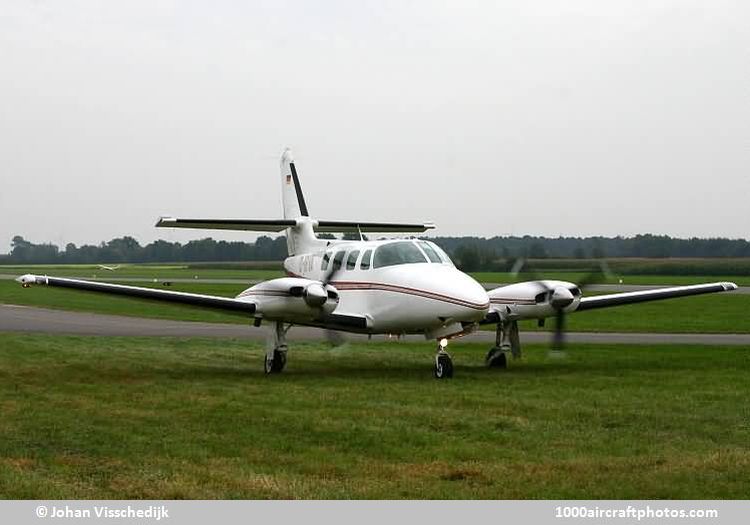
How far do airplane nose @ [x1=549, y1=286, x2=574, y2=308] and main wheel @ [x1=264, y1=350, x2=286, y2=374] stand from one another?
18.2 feet

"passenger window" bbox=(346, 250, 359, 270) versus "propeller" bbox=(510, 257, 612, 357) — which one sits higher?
"passenger window" bbox=(346, 250, 359, 270)

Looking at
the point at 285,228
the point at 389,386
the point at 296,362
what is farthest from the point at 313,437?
the point at 285,228

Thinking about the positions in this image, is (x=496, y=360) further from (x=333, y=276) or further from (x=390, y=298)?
(x=333, y=276)

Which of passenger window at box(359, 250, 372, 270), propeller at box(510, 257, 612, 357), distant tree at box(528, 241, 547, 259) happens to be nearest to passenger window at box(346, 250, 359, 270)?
passenger window at box(359, 250, 372, 270)

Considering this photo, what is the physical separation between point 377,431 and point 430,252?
811 cm

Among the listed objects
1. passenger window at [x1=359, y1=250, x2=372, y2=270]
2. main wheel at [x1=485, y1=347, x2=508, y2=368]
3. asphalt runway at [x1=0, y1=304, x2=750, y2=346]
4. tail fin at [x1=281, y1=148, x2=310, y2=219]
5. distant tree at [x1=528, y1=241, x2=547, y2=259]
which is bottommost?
asphalt runway at [x1=0, y1=304, x2=750, y2=346]

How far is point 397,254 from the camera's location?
19.9 m

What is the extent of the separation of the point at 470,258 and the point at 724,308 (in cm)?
2882

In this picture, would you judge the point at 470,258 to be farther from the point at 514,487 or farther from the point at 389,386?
the point at 514,487

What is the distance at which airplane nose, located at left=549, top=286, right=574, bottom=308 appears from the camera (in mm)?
20266

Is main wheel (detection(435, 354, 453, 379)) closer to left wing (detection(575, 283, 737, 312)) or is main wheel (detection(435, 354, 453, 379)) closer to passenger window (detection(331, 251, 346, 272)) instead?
passenger window (detection(331, 251, 346, 272))

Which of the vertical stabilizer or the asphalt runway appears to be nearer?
the vertical stabilizer

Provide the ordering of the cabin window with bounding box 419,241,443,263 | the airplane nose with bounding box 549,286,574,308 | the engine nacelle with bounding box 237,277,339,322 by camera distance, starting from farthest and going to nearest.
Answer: the airplane nose with bounding box 549,286,574,308
the cabin window with bounding box 419,241,443,263
the engine nacelle with bounding box 237,277,339,322

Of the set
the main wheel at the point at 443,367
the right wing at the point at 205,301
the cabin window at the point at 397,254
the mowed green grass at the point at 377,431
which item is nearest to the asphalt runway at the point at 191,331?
the right wing at the point at 205,301
